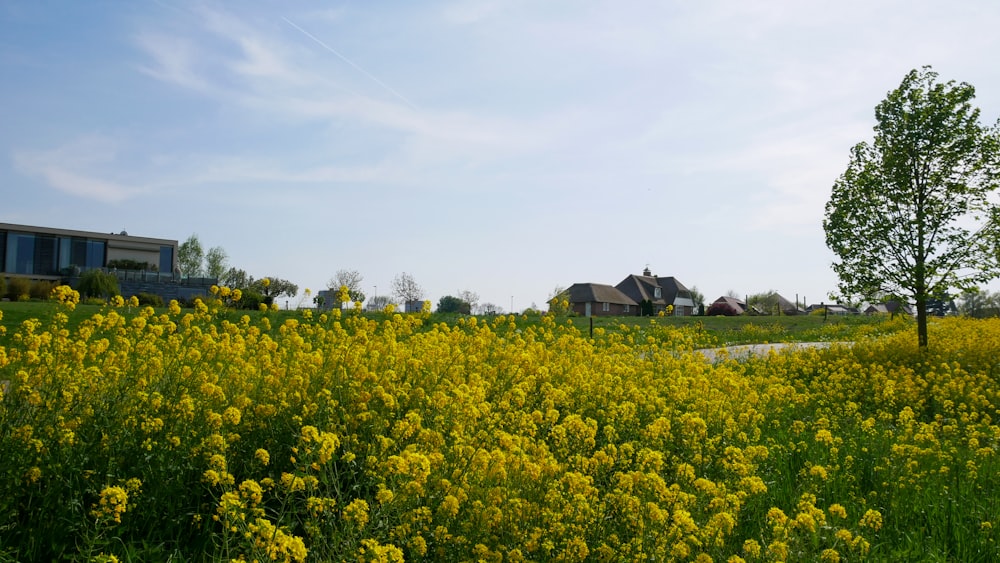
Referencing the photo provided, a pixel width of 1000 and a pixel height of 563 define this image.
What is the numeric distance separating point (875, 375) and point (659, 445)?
6.49 meters

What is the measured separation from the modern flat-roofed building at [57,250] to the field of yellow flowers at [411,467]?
3688 cm

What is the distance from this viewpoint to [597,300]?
6650cm

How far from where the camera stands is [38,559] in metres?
3.55

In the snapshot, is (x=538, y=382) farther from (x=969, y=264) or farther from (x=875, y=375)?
(x=969, y=264)

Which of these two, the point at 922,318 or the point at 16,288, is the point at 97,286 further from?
the point at 922,318

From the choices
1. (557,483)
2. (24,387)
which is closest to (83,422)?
(24,387)

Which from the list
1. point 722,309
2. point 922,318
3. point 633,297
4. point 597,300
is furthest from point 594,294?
point 922,318

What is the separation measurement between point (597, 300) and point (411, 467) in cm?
6375

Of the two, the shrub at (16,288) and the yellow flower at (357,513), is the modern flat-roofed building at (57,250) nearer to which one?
the shrub at (16,288)

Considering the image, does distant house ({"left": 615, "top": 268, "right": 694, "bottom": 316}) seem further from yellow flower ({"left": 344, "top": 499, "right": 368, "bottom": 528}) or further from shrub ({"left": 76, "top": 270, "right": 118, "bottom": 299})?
yellow flower ({"left": 344, "top": 499, "right": 368, "bottom": 528})

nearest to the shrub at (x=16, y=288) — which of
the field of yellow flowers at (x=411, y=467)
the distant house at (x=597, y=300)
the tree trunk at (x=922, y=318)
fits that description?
the field of yellow flowers at (x=411, y=467)

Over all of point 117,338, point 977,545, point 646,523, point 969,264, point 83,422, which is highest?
point 969,264

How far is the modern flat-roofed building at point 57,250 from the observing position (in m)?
36.7

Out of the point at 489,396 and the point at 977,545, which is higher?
the point at 489,396
